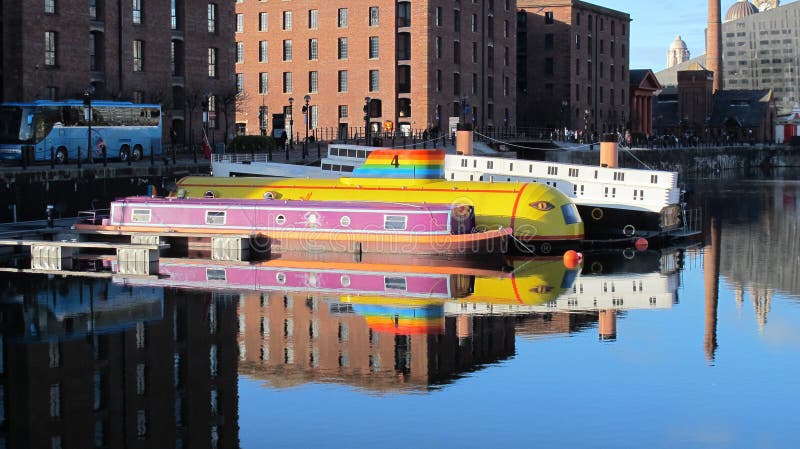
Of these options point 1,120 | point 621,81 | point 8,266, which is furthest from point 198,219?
point 621,81

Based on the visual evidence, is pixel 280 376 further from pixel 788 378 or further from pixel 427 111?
pixel 427 111

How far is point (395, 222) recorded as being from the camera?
5375 centimetres

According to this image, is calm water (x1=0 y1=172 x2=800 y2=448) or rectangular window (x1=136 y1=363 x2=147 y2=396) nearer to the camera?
calm water (x1=0 y1=172 x2=800 y2=448)

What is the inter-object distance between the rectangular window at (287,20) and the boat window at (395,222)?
7309 cm

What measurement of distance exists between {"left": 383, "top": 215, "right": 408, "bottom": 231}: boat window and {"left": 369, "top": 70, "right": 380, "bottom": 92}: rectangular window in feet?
214

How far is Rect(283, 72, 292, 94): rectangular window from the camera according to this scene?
124188mm

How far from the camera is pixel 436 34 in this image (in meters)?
116

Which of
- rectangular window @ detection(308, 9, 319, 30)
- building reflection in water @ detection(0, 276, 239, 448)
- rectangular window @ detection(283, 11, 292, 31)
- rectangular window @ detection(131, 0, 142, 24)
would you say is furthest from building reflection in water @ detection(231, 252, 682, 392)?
rectangular window @ detection(283, 11, 292, 31)

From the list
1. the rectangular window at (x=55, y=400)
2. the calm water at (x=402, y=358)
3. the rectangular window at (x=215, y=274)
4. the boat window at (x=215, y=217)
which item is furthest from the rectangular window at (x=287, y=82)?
the rectangular window at (x=55, y=400)

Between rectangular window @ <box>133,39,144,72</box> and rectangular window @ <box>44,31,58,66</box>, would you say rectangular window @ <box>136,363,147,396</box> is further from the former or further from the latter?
rectangular window @ <box>133,39,144,72</box>

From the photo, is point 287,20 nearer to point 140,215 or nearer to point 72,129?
point 72,129

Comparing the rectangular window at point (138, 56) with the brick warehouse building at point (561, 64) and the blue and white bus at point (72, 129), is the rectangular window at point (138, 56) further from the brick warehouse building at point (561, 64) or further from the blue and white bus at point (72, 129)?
the brick warehouse building at point (561, 64)

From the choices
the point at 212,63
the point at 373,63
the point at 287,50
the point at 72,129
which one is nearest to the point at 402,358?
the point at 72,129

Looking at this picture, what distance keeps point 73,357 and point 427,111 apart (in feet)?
277
